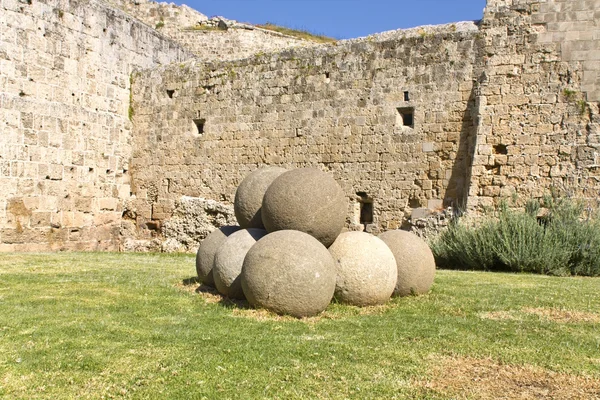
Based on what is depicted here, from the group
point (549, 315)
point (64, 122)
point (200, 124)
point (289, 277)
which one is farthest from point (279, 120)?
point (549, 315)

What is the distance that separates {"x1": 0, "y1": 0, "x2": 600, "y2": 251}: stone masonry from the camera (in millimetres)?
11195

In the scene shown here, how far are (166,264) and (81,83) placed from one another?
595 cm

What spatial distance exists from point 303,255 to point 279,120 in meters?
8.54

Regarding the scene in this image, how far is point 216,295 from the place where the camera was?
698 cm

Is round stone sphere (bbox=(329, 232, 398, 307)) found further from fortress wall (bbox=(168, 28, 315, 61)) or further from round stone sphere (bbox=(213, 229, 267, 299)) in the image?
fortress wall (bbox=(168, 28, 315, 61))

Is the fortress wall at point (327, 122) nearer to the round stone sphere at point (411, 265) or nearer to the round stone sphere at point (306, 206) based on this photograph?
the round stone sphere at point (411, 265)

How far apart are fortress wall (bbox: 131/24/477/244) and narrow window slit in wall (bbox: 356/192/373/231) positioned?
11cm

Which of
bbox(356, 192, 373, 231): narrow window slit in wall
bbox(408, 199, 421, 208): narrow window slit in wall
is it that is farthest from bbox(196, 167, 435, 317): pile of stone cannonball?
bbox(356, 192, 373, 231): narrow window slit in wall

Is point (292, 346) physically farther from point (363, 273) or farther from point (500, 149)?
point (500, 149)

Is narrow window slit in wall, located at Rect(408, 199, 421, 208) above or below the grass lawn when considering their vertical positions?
above

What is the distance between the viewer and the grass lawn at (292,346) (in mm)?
3969

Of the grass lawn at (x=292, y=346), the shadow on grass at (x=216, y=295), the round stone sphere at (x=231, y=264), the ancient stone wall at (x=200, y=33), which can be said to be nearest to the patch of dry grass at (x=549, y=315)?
the grass lawn at (x=292, y=346)

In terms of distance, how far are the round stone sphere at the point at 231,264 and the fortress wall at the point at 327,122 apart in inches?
247

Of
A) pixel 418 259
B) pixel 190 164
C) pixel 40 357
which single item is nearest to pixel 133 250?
pixel 190 164
